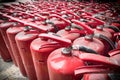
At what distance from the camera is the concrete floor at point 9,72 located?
5.81 feet

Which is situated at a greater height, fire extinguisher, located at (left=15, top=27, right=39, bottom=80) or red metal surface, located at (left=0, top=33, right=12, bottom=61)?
fire extinguisher, located at (left=15, top=27, right=39, bottom=80)

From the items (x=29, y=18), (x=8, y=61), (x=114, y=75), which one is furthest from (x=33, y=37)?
(x=8, y=61)

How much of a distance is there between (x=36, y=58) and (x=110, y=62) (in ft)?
2.43

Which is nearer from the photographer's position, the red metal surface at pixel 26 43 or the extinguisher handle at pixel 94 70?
the extinguisher handle at pixel 94 70

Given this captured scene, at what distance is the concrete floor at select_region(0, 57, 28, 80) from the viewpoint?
1.77m

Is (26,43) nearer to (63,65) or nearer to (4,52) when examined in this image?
(63,65)

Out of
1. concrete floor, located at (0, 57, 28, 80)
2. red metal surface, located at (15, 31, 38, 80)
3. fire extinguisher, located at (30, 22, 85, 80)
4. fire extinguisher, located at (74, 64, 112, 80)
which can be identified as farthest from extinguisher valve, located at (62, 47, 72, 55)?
concrete floor, located at (0, 57, 28, 80)

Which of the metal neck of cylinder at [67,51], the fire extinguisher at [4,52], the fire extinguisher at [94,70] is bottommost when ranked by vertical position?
the fire extinguisher at [4,52]

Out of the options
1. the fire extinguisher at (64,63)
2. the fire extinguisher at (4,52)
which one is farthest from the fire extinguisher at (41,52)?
the fire extinguisher at (4,52)

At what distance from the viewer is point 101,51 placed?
998mm

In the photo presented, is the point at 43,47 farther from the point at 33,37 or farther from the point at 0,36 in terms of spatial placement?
the point at 0,36

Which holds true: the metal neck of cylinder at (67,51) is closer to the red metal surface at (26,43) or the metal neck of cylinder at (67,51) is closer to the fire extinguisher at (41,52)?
the fire extinguisher at (41,52)

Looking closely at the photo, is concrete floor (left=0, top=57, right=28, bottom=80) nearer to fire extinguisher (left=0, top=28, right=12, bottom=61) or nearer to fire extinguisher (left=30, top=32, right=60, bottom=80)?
fire extinguisher (left=0, top=28, right=12, bottom=61)

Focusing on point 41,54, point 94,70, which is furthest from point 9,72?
point 94,70
